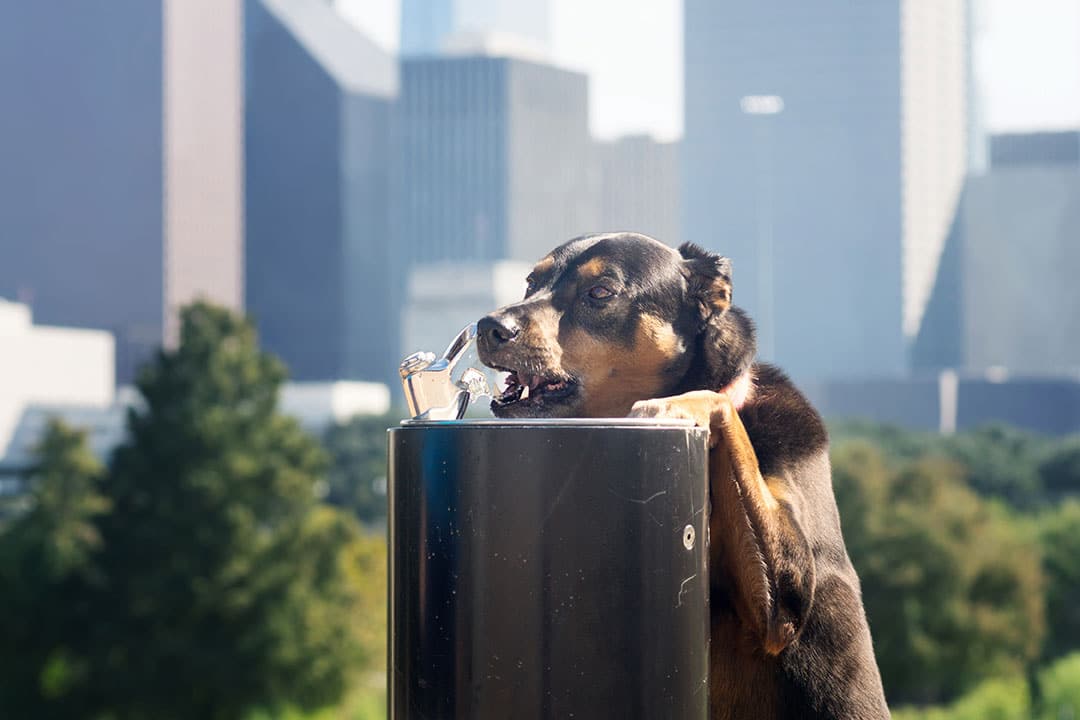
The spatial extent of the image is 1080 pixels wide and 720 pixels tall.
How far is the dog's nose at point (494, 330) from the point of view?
3818 millimetres

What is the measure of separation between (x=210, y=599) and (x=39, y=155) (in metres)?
136

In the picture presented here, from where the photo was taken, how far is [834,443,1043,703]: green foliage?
178 ft

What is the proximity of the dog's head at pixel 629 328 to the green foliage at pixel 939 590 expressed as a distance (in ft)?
165

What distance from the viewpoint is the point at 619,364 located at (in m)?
4.05

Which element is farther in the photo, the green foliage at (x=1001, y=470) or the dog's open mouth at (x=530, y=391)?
the green foliage at (x=1001, y=470)

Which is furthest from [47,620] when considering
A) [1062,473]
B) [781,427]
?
[1062,473]

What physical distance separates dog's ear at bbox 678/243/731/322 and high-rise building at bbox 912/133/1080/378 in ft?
610

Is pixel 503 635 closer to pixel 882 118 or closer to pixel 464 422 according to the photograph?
pixel 464 422

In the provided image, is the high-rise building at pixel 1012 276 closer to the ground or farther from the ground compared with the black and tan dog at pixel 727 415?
farther from the ground

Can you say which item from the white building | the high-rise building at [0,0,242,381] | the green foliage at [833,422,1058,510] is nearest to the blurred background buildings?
the high-rise building at [0,0,242,381]

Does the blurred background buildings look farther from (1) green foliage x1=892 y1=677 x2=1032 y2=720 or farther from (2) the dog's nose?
(2) the dog's nose

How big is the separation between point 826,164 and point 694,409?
19239cm

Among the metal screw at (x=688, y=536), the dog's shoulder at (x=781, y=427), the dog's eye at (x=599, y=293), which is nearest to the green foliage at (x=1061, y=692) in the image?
the dog's shoulder at (x=781, y=427)

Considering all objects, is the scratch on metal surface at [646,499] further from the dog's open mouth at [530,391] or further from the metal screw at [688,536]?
the dog's open mouth at [530,391]
